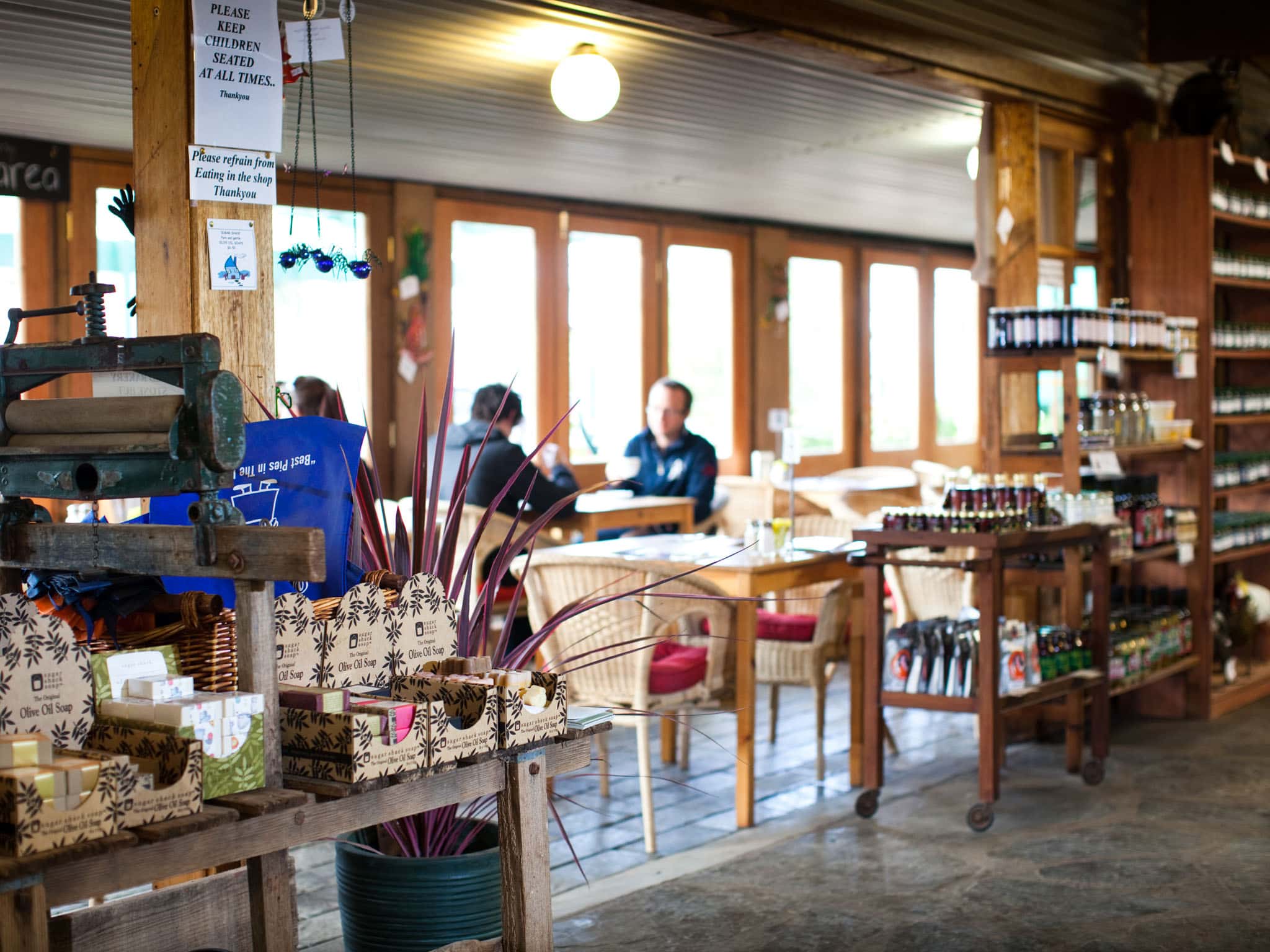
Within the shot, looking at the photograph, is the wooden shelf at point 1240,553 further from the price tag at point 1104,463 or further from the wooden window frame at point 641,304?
the wooden window frame at point 641,304

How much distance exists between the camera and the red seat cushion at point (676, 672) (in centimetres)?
414

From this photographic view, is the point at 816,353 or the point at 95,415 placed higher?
A: the point at 816,353

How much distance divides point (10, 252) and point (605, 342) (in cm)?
372

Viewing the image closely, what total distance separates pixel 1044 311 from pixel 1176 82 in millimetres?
2460

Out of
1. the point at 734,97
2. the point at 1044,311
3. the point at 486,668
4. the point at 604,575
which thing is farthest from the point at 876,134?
the point at 486,668

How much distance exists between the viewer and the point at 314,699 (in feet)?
6.42

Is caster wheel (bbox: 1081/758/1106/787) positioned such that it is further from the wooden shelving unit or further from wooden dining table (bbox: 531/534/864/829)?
the wooden shelving unit

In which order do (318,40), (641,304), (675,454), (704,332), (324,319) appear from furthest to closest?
(704,332), (641,304), (324,319), (675,454), (318,40)

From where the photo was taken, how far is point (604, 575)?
4.17 metres

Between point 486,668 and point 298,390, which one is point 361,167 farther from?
point 486,668

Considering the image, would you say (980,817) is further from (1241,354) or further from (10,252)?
(10,252)

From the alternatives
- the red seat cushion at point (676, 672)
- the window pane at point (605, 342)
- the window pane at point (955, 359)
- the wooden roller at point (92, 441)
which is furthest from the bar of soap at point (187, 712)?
the window pane at point (955, 359)

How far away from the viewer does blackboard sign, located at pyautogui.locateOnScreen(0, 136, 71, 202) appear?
604 cm

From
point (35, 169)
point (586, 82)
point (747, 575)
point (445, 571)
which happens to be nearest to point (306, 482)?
point (445, 571)
